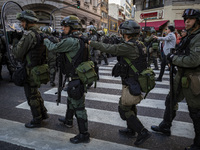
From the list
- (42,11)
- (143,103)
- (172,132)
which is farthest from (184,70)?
(42,11)

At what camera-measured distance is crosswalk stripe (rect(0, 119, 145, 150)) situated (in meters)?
2.56

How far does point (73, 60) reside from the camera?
2.60 metres

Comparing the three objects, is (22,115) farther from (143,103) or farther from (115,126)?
(143,103)

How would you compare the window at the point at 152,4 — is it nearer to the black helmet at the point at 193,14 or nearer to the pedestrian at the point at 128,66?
the black helmet at the point at 193,14

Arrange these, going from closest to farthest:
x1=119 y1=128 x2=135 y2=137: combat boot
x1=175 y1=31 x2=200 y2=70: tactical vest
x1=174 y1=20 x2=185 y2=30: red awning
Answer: x1=175 y1=31 x2=200 y2=70: tactical vest < x1=119 y1=128 x2=135 y2=137: combat boot < x1=174 y1=20 x2=185 y2=30: red awning

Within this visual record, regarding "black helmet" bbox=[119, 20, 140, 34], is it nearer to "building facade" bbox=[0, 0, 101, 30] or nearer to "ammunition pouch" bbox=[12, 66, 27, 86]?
"ammunition pouch" bbox=[12, 66, 27, 86]

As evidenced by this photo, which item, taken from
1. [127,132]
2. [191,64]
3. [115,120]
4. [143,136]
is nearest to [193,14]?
[191,64]

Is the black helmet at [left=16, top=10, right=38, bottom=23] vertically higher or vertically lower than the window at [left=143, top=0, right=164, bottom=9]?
lower

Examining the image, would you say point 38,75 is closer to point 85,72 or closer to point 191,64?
point 85,72

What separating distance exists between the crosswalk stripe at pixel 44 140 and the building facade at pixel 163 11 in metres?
18.9

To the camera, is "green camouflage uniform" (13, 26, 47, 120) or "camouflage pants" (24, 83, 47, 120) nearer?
"green camouflage uniform" (13, 26, 47, 120)

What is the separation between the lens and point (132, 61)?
2.46m

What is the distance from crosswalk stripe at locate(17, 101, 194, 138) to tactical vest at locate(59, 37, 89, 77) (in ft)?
4.46

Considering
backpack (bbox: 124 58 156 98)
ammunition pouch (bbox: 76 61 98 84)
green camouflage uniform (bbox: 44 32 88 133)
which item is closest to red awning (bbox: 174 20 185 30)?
backpack (bbox: 124 58 156 98)
